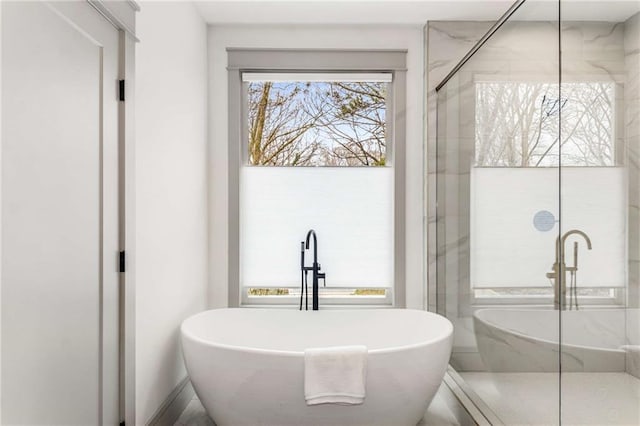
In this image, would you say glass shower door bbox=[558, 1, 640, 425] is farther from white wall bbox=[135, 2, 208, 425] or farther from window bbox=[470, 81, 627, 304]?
white wall bbox=[135, 2, 208, 425]

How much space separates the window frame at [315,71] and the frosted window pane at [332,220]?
0.07 metres

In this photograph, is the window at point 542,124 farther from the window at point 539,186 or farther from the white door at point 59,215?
the white door at point 59,215

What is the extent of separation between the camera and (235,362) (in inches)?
82.5

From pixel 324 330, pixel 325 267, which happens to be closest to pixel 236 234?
pixel 325 267

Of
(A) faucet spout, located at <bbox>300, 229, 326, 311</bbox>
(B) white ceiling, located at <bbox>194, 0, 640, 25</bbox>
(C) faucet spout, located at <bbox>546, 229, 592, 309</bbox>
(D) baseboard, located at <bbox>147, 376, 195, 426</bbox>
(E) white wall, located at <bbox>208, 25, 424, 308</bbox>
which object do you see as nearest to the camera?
(C) faucet spout, located at <bbox>546, 229, 592, 309</bbox>

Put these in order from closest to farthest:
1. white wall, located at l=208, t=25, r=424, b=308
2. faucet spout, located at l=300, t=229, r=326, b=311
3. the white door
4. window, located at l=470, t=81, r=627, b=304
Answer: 1. the white door
2. window, located at l=470, t=81, r=627, b=304
3. faucet spout, located at l=300, t=229, r=326, b=311
4. white wall, located at l=208, t=25, r=424, b=308

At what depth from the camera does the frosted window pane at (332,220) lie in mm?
3303

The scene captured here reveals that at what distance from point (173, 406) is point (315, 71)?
2.42 meters

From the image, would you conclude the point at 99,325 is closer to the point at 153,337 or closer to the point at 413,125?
the point at 153,337

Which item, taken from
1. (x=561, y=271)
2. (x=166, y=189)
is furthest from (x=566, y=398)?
(x=166, y=189)

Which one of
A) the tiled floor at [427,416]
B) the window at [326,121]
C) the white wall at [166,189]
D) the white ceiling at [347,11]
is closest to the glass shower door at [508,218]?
the tiled floor at [427,416]

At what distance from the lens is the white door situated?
1.27 meters

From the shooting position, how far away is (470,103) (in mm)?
2510

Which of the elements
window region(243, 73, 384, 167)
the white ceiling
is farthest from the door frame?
window region(243, 73, 384, 167)
